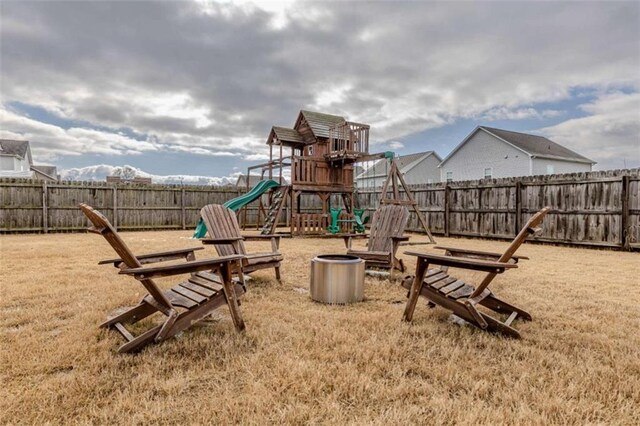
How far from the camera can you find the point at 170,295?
2.77m

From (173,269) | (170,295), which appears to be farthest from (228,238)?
(173,269)

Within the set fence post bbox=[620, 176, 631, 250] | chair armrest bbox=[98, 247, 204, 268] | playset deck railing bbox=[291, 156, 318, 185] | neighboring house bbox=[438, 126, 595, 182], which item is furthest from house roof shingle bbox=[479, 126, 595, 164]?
chair armrest bbox=[98, 247, 204, 268]

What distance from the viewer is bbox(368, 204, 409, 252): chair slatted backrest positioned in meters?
5.16

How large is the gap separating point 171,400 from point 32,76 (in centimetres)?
1394

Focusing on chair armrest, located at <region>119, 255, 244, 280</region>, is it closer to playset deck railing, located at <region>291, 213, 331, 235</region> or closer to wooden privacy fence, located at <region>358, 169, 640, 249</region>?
playset deck railing, located at <region>291, 213, 331, 235</region>

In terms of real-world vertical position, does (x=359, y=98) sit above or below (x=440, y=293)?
above

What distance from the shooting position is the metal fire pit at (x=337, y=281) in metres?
3.68

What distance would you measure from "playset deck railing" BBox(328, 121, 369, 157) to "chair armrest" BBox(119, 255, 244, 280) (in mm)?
9453

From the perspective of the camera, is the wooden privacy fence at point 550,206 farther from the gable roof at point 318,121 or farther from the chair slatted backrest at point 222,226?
the chair slatted backrest at point 222,226

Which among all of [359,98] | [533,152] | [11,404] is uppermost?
[359,98]

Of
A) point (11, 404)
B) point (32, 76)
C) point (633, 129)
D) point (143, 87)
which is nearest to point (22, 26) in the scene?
point (32, 76)

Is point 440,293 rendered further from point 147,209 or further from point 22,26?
point 147,209

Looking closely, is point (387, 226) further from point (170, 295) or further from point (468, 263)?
point (170, 295)

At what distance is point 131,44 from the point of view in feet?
32.1
